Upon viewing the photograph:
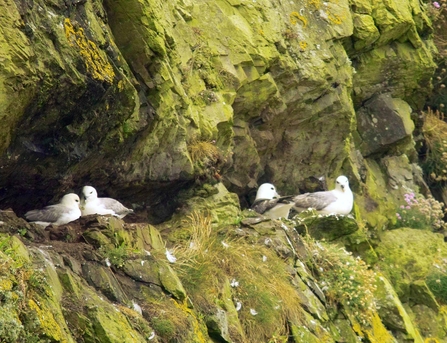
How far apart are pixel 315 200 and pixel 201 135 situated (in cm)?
262

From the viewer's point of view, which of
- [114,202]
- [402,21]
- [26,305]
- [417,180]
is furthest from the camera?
[417,180]

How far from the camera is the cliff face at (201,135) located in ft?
26.6

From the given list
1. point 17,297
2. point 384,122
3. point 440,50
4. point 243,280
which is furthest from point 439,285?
point 17,297

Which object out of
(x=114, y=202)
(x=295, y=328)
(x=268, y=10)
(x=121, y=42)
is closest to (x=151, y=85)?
(x=121, y=42)

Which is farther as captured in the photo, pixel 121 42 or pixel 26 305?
pixel 121 42

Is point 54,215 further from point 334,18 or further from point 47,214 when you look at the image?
point 334,18

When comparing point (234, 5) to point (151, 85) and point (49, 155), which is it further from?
point (49, 155)

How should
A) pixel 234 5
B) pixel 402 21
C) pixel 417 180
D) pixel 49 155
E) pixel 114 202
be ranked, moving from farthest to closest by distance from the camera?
pixel 417 180
pixel 402 21
pixel 234 5
pixel 114 202
pixel 49 155

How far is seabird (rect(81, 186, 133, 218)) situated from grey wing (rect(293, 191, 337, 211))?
3.71 metres

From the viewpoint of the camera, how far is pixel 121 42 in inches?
395

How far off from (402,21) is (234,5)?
11.4 feet

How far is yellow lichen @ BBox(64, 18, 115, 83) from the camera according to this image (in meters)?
8.59

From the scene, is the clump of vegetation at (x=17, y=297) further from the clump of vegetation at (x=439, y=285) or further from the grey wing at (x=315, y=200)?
the clump of vegetation at (x=439, y=285)

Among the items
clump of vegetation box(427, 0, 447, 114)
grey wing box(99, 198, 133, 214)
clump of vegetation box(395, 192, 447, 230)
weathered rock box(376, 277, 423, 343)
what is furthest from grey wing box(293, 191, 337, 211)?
clump of vegetation box(427, 0, 447, 114)
